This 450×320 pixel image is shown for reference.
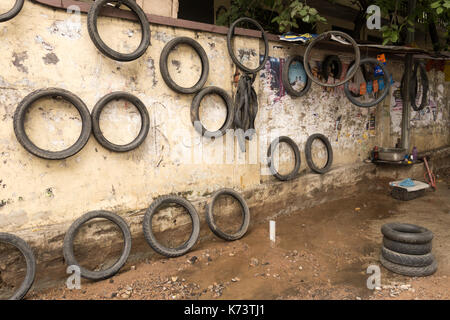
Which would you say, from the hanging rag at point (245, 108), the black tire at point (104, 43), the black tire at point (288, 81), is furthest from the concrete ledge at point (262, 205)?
the black tire at point (104, 43)

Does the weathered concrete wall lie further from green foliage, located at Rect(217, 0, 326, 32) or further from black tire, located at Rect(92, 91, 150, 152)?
green foliage, located at Rect(217, 0, 326, 32)

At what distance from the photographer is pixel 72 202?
3131mm

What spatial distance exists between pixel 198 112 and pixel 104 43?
1.31 meters

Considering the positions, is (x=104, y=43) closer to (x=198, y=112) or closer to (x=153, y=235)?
(x=198, y=112)

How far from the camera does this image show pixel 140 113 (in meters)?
3.44

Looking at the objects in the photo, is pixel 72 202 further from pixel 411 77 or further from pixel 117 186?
pixel 411 77

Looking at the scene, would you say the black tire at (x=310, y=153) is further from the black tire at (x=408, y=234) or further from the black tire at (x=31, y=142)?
the black tire at (x=31, y=142)

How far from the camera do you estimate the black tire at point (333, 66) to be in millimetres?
5270

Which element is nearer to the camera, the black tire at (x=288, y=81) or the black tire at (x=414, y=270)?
the black tire at (x=414, y=270)

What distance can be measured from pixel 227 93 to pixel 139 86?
122 centimetres

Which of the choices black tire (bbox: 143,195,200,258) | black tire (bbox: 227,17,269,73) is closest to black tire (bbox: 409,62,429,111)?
black tire (bbox: 227,17,269,73)

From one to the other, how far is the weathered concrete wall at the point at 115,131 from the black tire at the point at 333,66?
0.62 metres

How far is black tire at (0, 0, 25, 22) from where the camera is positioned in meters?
2.54
